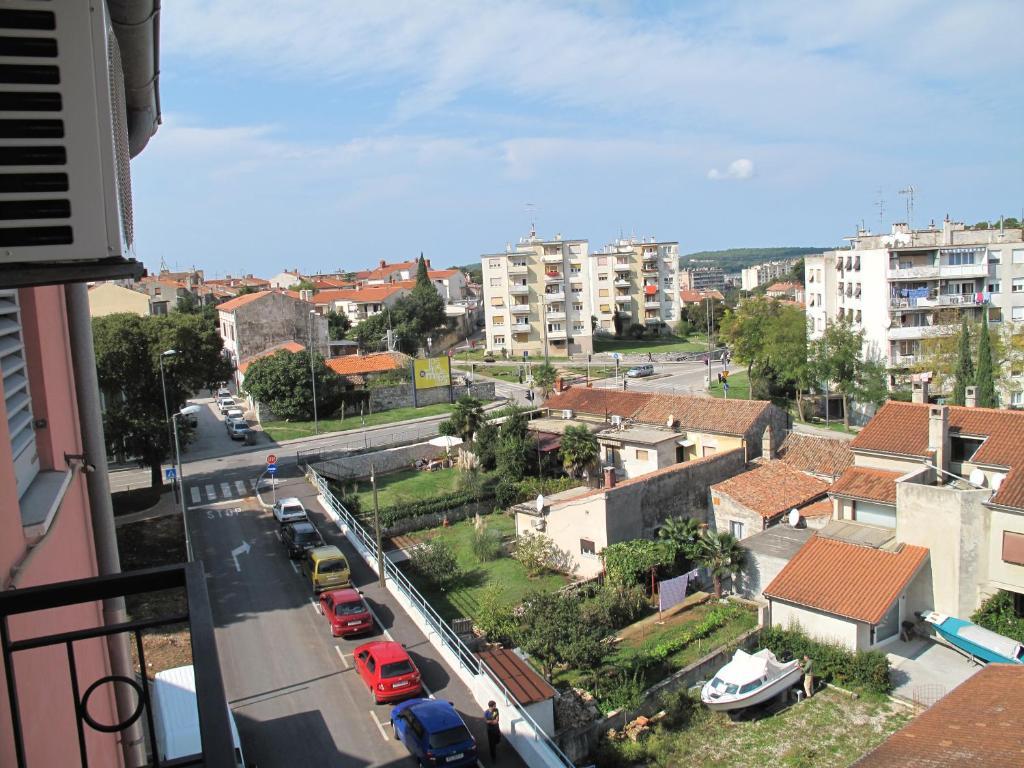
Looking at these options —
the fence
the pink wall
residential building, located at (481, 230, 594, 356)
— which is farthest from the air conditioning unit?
residential building, located at (481, 230, 594, 356)

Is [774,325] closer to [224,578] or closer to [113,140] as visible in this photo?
[224,578]

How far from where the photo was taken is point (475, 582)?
24984 mm

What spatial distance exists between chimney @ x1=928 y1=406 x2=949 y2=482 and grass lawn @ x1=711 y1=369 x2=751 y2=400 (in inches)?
939

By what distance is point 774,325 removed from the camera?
50250mm

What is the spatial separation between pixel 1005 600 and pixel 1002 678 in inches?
268

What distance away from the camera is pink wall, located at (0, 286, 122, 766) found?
12.4ft

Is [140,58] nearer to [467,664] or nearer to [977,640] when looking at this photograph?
[467,664]

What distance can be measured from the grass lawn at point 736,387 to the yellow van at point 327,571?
31489 mm

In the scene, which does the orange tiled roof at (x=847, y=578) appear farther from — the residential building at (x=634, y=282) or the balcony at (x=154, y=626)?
the residential building at (x=634, y=282)

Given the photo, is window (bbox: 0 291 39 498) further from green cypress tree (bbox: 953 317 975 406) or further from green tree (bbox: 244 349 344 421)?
green tree (bbox: 244 349 344 421)

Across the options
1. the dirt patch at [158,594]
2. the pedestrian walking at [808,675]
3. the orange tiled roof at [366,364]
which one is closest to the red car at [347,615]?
the dirt patch at [158,594]

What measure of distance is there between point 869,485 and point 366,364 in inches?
1322

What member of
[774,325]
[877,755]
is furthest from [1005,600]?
[774,325]

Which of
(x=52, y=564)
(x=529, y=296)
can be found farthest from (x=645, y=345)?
(x=52, y=564)
